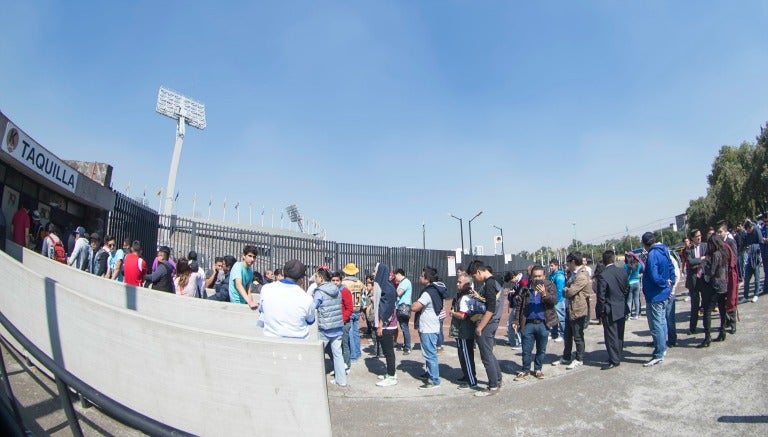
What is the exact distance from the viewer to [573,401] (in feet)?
17.6

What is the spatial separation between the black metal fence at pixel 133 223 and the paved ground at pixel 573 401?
738cm

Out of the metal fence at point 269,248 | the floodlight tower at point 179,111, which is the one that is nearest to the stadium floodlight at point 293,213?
the floodlight tower at point 179,111

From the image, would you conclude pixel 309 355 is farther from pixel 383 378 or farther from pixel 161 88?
pixel 161 88

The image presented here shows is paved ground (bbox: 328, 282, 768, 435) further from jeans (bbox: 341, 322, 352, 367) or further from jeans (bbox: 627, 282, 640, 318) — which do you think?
jeans (bbox: 627, 282, 640, 318)

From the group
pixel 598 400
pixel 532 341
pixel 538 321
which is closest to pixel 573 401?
pixel 598 400

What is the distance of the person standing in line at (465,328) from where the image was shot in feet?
20.4

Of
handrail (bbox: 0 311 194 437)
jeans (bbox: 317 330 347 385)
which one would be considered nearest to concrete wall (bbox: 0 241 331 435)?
handrail (bbox: 0 311 194 437)

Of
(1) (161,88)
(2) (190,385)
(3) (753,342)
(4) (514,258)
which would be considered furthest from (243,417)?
(1) (161,88)

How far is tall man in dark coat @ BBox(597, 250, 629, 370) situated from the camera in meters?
6.42

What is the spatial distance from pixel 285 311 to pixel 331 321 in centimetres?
194

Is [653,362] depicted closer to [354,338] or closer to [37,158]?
[354,338]

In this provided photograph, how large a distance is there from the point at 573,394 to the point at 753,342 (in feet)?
11.1

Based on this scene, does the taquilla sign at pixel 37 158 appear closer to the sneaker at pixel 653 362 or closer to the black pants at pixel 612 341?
the black pants at pixel 612 341

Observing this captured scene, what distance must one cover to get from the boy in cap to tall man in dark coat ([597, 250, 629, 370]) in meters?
4.42
